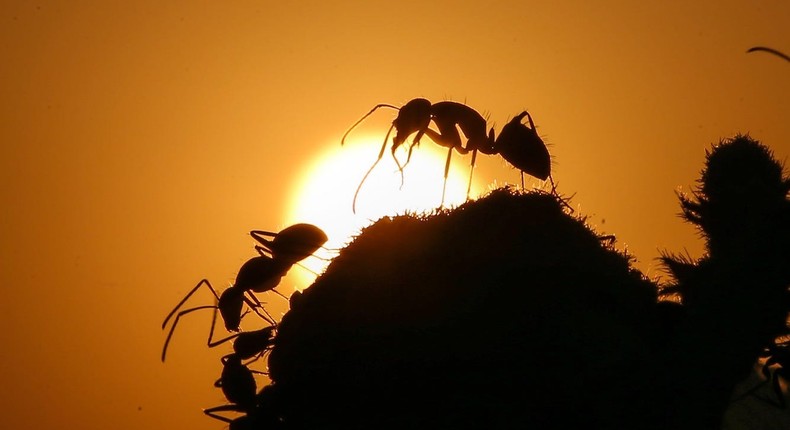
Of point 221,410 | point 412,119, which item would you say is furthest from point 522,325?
point 412,119

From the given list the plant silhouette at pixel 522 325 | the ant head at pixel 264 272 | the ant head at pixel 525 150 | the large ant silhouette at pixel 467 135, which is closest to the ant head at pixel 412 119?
the large ant silhouette at pixel 467 135

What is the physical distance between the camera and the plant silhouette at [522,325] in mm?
2586

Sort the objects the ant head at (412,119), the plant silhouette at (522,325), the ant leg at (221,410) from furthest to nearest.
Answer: the ant head at (412,119) < the ant leg at (221,410) < the plant silhouette at (522,325)

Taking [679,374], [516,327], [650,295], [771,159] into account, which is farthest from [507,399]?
[771,159]

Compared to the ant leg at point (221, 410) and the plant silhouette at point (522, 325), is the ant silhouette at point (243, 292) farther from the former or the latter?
the plant silhouette at point (522, 325)

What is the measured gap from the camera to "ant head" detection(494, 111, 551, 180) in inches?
273

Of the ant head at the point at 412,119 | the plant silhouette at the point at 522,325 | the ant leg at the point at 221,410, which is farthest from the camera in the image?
the ant head at the point at 412,119

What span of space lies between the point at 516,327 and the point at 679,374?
1.82 feet

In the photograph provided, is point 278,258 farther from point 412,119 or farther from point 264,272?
point 412,119

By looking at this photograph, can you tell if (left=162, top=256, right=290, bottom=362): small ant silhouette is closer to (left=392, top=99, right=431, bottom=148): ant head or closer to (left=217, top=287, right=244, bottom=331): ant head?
(left=217, top=287, right=244, bottom=331): ant head

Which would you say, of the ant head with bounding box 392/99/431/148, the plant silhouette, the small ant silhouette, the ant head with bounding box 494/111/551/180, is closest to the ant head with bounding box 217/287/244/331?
the small ant silhouette

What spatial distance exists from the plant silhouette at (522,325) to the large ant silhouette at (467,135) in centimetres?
353

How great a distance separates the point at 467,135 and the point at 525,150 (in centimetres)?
112

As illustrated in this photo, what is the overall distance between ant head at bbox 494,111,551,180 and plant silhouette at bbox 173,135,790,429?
145 inches
